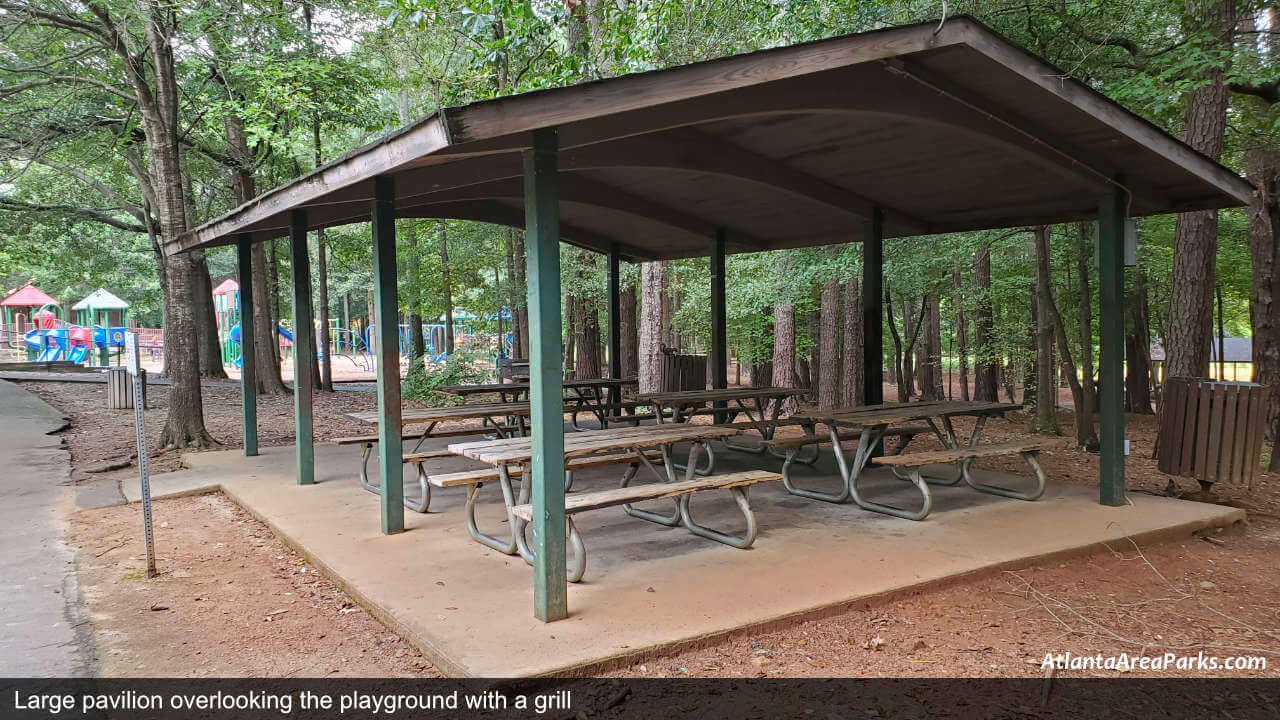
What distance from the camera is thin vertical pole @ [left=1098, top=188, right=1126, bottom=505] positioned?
18.8 ft

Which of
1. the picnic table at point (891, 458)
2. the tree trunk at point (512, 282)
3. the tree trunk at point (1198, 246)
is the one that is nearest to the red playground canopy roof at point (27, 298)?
the tree trunk at point (512, 282)

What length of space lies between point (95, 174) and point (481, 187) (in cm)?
1506

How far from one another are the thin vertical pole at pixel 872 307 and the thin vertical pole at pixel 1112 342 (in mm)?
1807

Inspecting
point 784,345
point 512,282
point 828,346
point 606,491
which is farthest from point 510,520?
point 512,282

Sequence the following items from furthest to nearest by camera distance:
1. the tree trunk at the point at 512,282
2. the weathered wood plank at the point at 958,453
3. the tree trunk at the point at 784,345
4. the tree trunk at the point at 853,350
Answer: the tree trunk at the point at 512,282
the tree trunk at the point at 853,350
the tree trunk at the point at 784,345
the weathered wood plank at the point at 958,453

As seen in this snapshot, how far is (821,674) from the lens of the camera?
3.23 metres

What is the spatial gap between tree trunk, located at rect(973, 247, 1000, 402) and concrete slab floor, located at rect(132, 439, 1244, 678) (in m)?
9.13

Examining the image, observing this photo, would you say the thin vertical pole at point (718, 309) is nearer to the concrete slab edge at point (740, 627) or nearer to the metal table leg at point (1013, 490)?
the metal table leg at point (1013, 490)

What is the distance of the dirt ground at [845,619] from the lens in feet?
11.1

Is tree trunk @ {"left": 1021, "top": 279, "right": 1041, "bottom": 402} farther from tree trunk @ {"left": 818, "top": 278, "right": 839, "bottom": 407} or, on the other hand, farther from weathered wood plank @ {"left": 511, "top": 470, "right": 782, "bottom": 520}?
weathered wood plank @ {"left": 511, "top": 470, "right": 782, "bottom": 520}

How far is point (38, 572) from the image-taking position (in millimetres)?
4949

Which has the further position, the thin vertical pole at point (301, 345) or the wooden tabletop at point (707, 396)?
the wooden tabletop at point (707, 396)

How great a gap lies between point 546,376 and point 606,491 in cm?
127

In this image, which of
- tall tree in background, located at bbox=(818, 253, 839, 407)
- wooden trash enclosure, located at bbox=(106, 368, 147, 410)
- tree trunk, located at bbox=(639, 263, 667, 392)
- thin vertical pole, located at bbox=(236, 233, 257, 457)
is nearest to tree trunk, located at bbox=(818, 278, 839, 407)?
tall tree in background, located at bbox=(818, 253, 839, 407)
